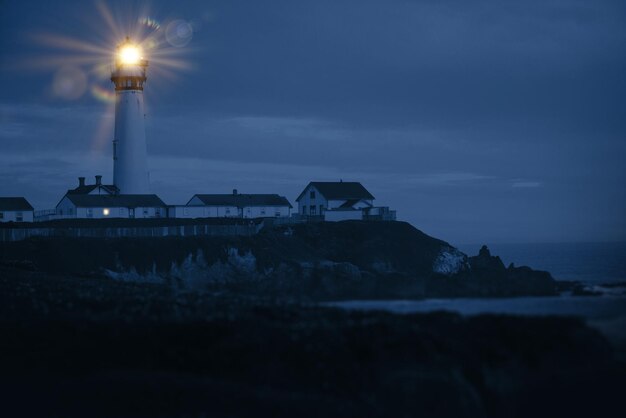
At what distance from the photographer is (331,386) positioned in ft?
76.9

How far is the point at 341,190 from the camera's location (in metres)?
81.5

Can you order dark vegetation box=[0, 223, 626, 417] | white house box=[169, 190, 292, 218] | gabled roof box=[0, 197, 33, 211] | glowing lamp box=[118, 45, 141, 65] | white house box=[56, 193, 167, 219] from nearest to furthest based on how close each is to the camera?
dark vegetation box=[0, 223, 626, 417], white house box=[56, 193, 167, 219], glowing lamp box=[118, 45, 141, 65], gabled roof box=[0, 197, 33, 211], white house box=[169, 190, 292, 218]

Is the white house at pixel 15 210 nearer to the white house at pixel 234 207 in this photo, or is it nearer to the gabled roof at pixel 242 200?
the white house at pixel 234 207

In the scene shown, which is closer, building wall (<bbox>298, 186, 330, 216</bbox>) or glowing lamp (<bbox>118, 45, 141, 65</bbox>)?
glowing lamp (<bbox>118, 45, 141, 65</bbox>)

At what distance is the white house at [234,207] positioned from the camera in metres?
82.3

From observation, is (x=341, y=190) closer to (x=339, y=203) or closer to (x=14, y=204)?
(x=339, y=203)

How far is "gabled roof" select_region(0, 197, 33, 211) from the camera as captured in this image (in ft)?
263

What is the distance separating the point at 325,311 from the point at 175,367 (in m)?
6.56

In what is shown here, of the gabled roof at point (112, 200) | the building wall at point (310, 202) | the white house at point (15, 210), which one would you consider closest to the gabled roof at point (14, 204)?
the white house at point (15, 210)

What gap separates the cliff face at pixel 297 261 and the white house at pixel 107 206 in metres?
13.0

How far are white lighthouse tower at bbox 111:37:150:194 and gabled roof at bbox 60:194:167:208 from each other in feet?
6.06

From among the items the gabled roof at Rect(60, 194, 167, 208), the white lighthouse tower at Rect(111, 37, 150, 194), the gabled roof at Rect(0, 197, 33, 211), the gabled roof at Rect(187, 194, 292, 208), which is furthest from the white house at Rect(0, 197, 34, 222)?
the gabled roof at Rect(187, 194, 292, 208)

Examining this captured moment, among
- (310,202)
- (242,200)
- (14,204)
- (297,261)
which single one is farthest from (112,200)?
(297,261)

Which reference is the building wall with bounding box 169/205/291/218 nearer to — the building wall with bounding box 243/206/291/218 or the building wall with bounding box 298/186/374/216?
the building wall with bounding box 243/206/291/218
